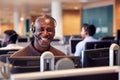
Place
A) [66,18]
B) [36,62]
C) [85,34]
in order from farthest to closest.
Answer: [66,18] < [85,34] < [36,62]

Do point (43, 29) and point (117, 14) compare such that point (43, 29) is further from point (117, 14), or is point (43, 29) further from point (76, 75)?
point (117, 14)

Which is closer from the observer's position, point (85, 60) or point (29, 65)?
point (29, 65)

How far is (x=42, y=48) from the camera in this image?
7.46 feet

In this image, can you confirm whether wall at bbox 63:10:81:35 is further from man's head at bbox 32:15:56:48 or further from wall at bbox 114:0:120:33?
man's head at bbox 32:15:56:48

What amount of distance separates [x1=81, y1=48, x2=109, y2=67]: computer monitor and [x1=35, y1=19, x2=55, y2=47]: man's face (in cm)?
35

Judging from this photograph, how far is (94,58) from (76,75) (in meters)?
0.96

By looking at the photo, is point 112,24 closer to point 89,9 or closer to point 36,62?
point 89,9

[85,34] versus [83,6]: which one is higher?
[83,6]

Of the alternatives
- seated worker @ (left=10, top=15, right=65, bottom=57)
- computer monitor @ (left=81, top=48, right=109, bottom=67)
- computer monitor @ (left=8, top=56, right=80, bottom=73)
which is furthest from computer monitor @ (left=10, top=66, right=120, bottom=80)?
seated worker @ (left=10, top=15, right=65, bottom=57)

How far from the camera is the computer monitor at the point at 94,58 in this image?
195 cm

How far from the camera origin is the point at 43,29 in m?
2.16

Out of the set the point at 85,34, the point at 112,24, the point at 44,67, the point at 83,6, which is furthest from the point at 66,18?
the point at 44,67

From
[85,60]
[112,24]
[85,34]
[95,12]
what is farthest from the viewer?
[95,12]

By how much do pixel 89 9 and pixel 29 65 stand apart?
12.3 meters
